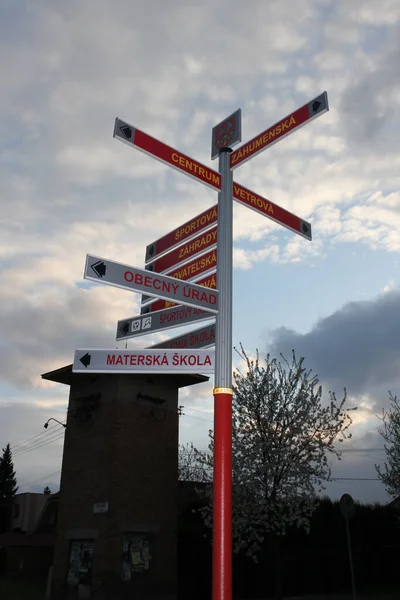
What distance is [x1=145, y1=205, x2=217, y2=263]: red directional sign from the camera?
841 cm

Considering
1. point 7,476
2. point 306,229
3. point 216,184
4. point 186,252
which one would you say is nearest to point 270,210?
point 306,229

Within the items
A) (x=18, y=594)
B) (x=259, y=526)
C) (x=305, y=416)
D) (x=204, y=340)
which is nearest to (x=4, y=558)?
(x=18, y=594)

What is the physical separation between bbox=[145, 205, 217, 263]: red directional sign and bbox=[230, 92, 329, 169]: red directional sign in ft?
2.87

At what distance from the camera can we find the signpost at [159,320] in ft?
25.3

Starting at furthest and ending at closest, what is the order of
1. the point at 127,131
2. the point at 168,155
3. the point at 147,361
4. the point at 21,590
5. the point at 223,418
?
1. the point at 21,590
2. the point at 168,155
3. the point at 127,131
4. the point at 147,361
5. the point at 223,418

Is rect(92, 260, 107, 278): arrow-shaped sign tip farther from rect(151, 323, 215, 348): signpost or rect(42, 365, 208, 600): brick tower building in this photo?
rect(42, 365, 208, 600): brick tower building

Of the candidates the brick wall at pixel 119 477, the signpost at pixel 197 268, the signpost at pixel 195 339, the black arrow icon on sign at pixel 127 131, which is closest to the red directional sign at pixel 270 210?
the signpost at pixel 197 268

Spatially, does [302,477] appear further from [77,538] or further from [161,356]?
[161,356]

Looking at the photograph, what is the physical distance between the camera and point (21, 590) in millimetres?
32656

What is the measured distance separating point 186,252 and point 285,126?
2.34 meters

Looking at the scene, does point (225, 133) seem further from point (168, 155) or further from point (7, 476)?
point (7, 476)

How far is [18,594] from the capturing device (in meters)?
30.5

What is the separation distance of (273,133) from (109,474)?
16.6 meters

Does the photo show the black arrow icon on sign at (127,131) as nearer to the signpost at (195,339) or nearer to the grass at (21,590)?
the signpost at (195,339)
